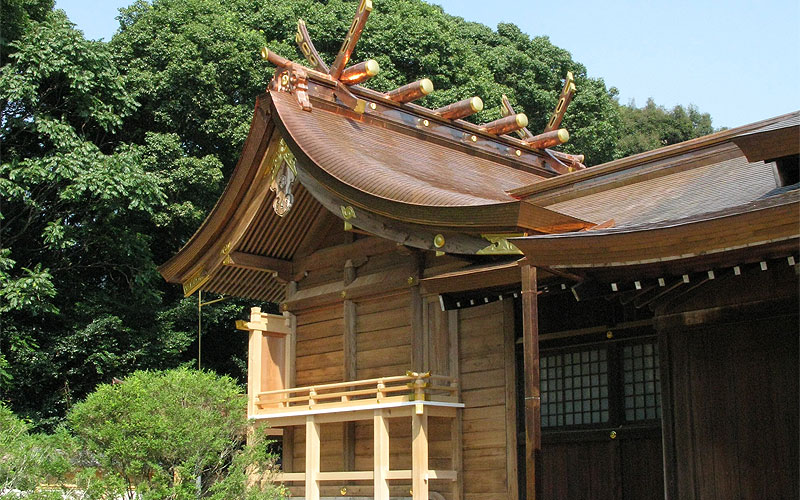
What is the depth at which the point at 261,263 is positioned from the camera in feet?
47.8

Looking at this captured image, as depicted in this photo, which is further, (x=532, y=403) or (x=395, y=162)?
(x=395, y=162)

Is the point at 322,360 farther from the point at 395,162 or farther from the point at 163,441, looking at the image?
the point at 395,162

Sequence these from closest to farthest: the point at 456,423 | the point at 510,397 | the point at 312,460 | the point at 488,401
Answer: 1. the point at 510,397
2. the point at 488,401
3. the point at 456,423
4. the point at 312,460

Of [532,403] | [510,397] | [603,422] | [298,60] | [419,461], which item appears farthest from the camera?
[298,60]

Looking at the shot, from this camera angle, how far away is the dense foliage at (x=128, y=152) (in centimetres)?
2117

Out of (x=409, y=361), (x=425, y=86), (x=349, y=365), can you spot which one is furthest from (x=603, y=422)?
(x=425, y=86)

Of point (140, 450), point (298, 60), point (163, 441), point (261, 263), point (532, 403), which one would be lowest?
point (140, 450)

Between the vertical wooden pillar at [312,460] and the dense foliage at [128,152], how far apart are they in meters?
9.10

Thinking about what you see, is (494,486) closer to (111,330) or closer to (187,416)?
(187,416)

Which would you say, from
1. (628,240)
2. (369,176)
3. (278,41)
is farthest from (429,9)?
(628,240)

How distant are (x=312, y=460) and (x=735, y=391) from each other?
590 cm

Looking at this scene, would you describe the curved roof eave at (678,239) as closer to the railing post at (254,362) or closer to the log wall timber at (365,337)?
the log wall timber at (365,337)

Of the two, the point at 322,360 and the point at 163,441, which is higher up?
the point at 322,360

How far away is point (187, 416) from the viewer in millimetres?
12297
